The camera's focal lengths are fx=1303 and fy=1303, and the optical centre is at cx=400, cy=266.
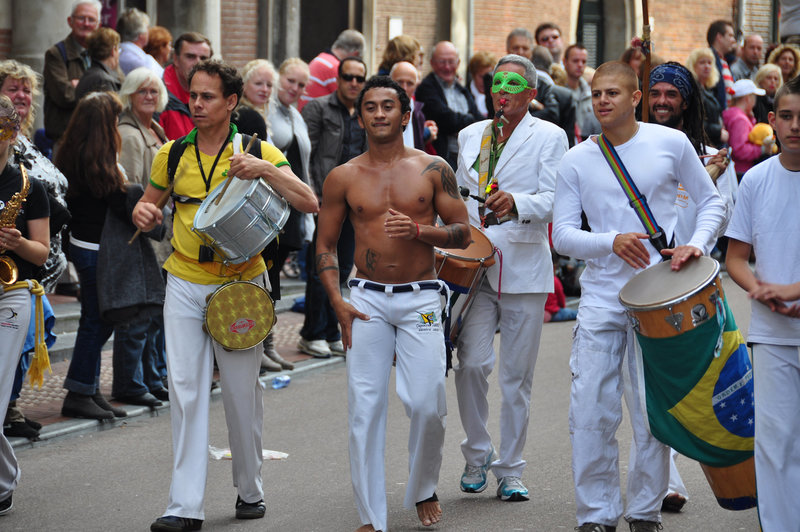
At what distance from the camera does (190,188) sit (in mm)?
6352

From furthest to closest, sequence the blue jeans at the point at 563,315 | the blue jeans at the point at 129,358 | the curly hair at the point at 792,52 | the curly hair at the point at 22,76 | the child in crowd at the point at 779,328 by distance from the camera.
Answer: the curly hair at the point at 792,52 → the blue jeans at the point at 563,315 → the blue jeans at the point at 129,358 → the curly hair at the point at 22,76 → the child in crowd at the point at 779,328

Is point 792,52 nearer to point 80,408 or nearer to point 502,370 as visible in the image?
point 502,370

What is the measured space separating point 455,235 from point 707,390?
1.46m

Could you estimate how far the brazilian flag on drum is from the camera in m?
5.31

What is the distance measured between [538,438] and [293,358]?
124 inches

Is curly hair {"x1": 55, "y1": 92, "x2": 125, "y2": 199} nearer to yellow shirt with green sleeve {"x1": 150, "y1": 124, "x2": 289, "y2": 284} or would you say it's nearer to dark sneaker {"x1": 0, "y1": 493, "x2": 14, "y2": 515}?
yellow shirt with green sleeve {"x1": 150, "y1": 124, "x2": 289, "y2": 284}

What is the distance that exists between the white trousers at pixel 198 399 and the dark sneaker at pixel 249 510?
3cm

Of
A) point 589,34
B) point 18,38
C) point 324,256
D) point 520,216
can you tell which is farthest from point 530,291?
point 589,34

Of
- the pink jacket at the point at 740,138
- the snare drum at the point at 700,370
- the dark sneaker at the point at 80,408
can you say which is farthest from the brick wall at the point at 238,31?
the snare drum at the point at 700,370

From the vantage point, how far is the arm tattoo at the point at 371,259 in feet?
20.2

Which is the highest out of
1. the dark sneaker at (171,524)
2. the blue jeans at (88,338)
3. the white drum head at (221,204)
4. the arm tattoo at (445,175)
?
the arm tattoo at (445,175)

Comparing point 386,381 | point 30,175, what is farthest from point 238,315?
point 30,175

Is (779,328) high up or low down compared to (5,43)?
down

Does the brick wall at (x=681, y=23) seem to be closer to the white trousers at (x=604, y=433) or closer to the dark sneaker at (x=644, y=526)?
the white trousers at (x=604, y=433)
